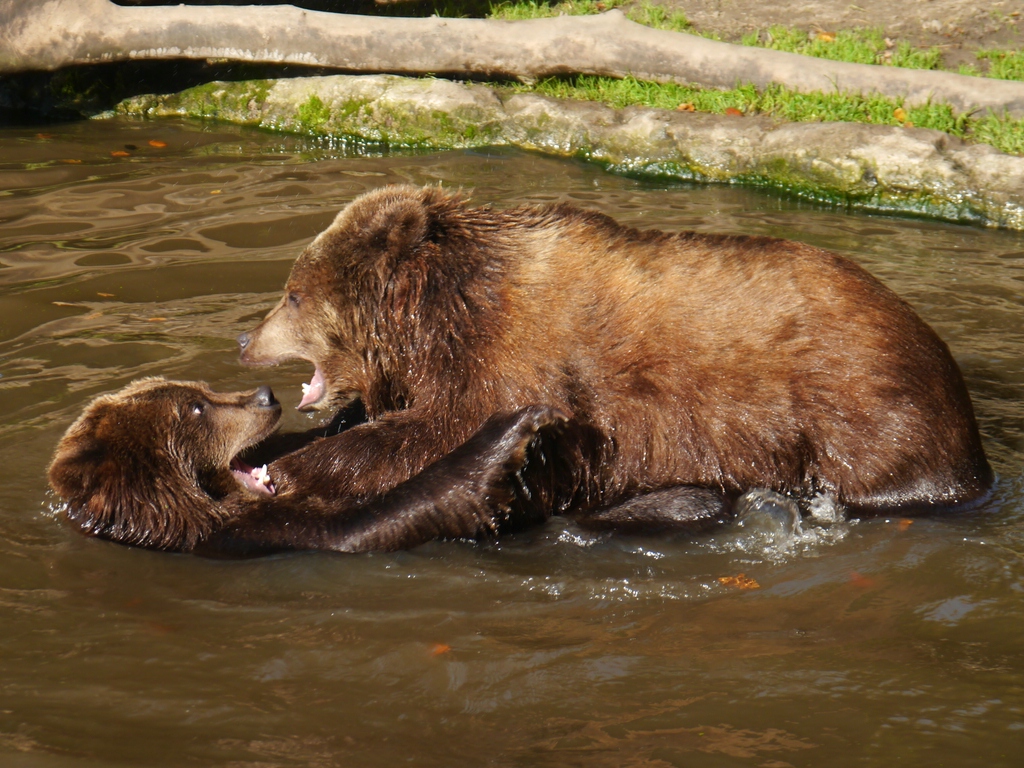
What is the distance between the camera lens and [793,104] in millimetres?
10719

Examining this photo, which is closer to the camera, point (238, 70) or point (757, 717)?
point (757, 717)

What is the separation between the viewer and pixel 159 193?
9953 mm

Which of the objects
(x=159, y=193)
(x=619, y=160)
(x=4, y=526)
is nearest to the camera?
(x=4, y=526)

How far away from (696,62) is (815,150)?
6.52ft

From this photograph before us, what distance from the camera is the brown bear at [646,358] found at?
4.96m

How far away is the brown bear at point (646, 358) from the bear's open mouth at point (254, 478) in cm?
44

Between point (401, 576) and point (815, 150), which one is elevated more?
point (815, 150)

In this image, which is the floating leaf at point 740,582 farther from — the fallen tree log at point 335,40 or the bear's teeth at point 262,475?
the fallen tree log at point 335,40

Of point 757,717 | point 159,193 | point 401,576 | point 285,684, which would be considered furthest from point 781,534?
point 159,193

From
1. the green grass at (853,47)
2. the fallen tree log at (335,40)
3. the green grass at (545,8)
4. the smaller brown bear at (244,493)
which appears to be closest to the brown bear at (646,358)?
the smaller brown bear at (244,493)

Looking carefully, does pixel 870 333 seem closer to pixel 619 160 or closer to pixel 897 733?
pixel 897 733

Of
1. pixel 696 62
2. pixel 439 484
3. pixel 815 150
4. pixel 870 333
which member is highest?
pixel 696 62

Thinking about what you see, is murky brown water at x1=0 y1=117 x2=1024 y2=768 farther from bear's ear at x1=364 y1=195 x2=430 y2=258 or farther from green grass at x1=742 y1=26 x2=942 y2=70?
green grass at x1=742 y1=26 x2=942 y2=70

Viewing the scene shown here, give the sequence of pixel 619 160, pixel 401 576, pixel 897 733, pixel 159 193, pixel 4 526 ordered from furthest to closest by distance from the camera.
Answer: pixel 619 160
pixel 159 193
pixel 4 526
pixel 401 576
pixel 897 733
